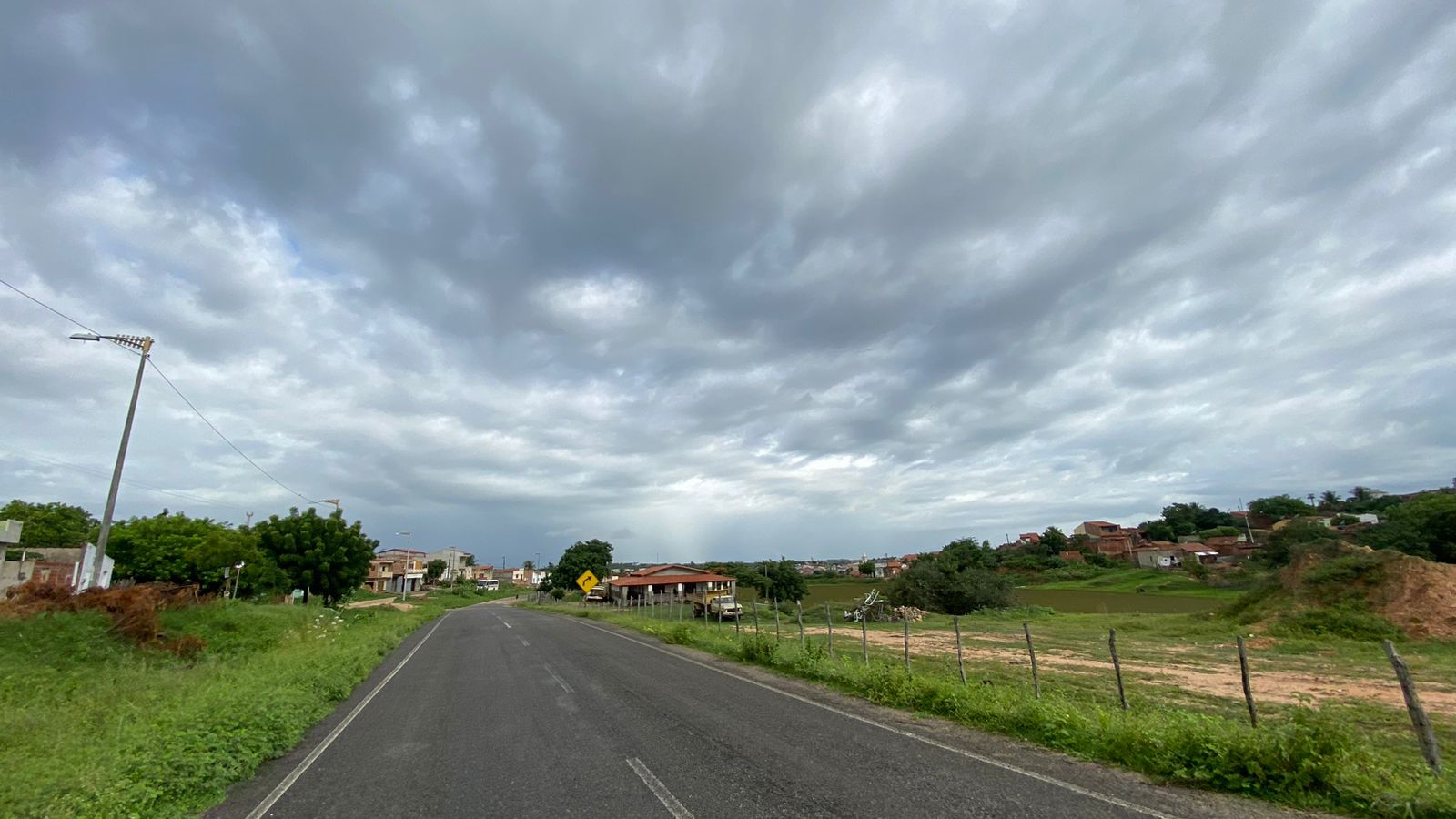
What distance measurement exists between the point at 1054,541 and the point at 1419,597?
86.0 metres

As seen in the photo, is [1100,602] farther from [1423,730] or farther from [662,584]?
[1423,730]

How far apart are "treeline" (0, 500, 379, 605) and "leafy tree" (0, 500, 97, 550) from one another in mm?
17470

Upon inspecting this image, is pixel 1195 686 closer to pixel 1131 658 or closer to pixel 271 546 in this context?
pixel 1131 658

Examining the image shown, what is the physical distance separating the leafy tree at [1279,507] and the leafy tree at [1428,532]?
6498 centimetres

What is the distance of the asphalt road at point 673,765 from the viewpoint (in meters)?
5.84

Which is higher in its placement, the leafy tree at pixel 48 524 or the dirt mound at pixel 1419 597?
the leafy tree at pixel 48 524

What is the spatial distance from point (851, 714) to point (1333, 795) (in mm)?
5598

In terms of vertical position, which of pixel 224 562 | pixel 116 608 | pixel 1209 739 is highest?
pixel 224 562

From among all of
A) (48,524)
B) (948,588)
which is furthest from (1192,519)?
(48,524)

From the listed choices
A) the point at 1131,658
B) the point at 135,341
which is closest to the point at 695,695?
the point at 1131,658

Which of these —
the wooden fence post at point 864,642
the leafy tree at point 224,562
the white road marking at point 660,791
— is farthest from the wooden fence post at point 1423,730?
the leafy tree at point 224,562

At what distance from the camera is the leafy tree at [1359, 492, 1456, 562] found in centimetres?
3728

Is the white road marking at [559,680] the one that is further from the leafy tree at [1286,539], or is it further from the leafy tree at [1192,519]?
the leafy tree at [1192,519]

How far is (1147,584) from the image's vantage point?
67688 mm
